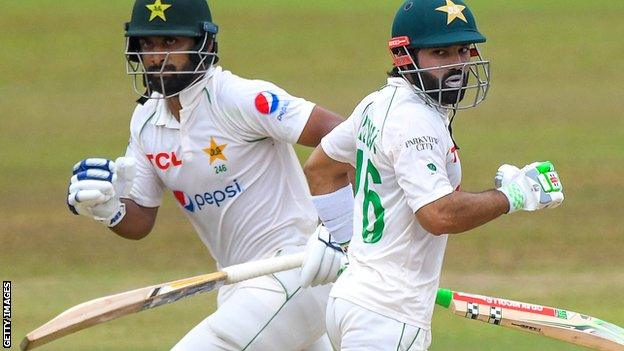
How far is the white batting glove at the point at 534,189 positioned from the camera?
5.73 metres

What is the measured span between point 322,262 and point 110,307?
2.87 feet

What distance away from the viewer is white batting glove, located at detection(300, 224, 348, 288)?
620 centimetres

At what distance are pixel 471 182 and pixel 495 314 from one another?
8.06 m

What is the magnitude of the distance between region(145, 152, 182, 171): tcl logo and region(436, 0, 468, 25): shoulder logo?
4.98ft

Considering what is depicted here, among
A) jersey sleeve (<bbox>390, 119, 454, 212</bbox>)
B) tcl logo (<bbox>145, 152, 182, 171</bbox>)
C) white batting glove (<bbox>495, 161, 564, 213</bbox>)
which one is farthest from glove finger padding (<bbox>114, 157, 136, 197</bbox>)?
white batting glove (<bbox>495, 161, 564, 213</bbox>)

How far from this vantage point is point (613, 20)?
2083 centimetres

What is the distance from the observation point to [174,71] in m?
6.66

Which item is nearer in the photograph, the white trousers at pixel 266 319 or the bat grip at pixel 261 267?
the bat grip at pixel 261 267

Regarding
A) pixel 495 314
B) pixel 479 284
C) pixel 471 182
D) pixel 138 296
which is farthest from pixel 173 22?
pixel 471 182

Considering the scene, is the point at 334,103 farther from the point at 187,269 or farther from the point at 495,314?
the point at 495,314

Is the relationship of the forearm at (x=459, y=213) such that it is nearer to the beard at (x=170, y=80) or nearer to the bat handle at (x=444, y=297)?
the bat handle at (x=444, y=297)

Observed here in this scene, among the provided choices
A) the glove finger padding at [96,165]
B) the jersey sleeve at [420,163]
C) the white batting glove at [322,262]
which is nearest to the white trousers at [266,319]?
the white batting glove at [322,262]

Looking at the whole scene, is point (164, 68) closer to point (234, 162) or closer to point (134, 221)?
point (234, 162)

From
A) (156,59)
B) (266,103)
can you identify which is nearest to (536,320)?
(266,103)
